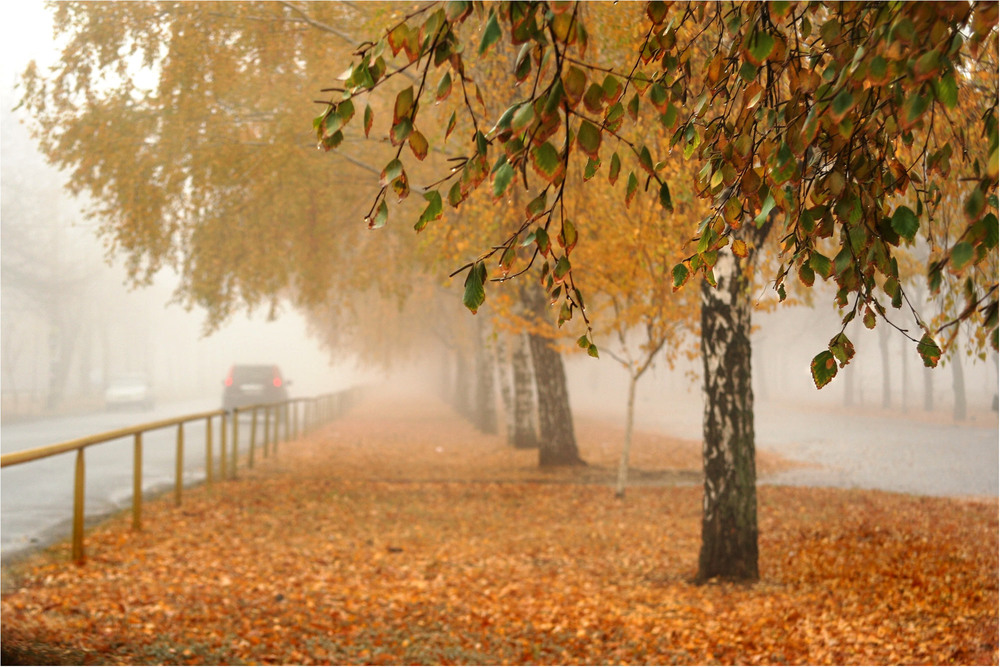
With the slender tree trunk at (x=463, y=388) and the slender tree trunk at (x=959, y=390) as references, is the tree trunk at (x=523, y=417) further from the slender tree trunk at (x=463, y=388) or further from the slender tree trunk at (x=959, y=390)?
the slender tree trunk at (x=959, y=390)

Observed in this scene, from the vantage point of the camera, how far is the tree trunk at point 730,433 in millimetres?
7004

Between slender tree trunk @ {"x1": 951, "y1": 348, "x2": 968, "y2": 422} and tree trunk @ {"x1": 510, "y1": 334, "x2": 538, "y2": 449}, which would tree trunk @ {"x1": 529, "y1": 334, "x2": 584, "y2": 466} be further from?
slender tree trunk @ {"x1": 951, "y1": 348, "x2": 968, "y2": 422}

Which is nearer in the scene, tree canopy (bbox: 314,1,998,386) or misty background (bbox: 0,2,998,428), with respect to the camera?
tree canopy (bbox: 314,1,998,386)

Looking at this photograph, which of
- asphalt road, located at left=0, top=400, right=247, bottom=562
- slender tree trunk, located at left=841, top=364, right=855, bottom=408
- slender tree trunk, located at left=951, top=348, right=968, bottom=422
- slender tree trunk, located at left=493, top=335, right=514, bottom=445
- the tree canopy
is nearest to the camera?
the tree canopy

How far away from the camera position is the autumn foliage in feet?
17.1

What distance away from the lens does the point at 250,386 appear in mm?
23594

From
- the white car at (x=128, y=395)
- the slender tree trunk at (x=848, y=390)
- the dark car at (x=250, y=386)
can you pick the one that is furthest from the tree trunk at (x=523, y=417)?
the slender tree trunk at (x=848, y=390)

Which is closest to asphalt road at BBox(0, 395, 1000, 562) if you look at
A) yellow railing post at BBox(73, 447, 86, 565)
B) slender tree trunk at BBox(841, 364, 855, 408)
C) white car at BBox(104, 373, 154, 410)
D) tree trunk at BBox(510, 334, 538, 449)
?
yellow railing post at BBox(73, 447, 86, 565)

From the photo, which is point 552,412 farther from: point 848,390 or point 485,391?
point 848,390

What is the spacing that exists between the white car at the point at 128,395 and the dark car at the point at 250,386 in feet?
40.1

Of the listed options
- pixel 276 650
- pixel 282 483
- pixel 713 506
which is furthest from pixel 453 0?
pixel 282 483

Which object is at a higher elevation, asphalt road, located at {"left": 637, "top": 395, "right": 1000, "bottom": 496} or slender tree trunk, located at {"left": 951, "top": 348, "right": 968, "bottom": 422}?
slender tree trunk, located at {"left": 951, "top": 348, "right": 968, "bottom": 422}

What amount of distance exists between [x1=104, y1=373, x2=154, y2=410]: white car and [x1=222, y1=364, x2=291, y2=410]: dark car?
40.1ft

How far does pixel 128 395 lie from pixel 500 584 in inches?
1212
